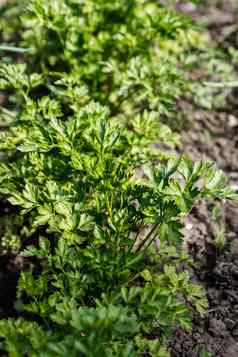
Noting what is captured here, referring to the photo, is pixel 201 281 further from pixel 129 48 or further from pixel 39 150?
pixel 129 48

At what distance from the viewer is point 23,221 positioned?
2.57 metres

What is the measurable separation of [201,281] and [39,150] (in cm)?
97

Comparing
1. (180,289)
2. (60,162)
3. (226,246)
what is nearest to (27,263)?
(60,162)

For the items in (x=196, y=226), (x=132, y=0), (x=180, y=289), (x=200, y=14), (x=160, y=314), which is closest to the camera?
(x=160, y=314)

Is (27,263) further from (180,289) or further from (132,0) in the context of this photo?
(132,0)

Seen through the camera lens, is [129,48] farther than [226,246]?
Yes

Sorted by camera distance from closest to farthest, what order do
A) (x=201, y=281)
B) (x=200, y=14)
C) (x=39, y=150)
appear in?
1. (x=39, y=150)
2. (x=201, y=281)
3. (x=200, y=14)

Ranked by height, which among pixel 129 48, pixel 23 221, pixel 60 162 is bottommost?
pixel 23 221

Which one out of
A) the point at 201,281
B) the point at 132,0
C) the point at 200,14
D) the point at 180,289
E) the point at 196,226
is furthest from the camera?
the point at 200,14

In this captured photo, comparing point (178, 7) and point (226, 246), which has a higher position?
point (178, 7)

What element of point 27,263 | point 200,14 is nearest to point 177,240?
point 27,263

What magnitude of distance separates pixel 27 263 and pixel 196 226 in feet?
2.89

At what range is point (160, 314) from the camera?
1.91m

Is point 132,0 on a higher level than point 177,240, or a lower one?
higher
